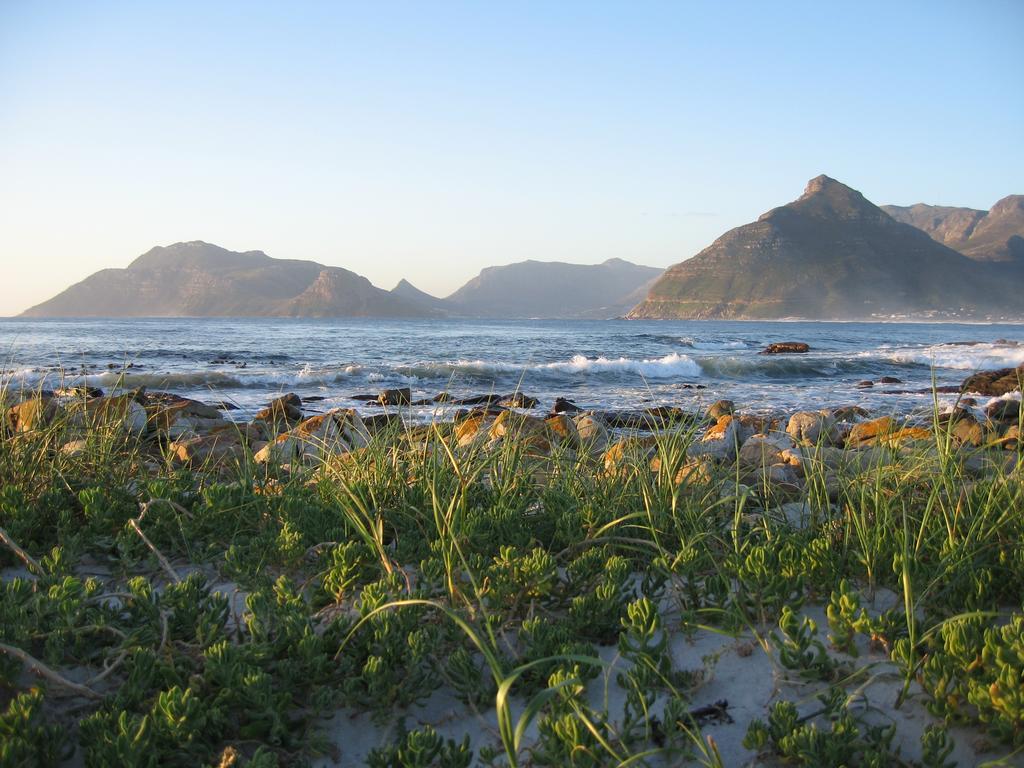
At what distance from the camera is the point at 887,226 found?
122m

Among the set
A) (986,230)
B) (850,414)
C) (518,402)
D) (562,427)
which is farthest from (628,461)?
(986,230)

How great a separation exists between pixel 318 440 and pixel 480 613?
2269 millimetres

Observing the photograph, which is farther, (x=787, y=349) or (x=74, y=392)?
(x=787, y=349)

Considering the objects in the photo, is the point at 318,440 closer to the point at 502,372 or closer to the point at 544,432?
the point at 544,432

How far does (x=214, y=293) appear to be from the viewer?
103 metres

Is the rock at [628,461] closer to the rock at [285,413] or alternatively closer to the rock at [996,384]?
the rock at [285,413]

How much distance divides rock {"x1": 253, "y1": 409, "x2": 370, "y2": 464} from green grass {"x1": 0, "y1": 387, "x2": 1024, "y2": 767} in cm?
37

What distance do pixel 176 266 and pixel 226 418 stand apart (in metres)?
122

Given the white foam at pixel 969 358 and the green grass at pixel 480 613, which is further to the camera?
the white foam at pixel 969 358

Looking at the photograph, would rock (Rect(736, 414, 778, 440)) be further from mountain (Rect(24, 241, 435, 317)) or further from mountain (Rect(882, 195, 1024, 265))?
mountain (Rect(882, 195, 1024, 265))

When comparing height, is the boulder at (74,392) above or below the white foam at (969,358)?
above

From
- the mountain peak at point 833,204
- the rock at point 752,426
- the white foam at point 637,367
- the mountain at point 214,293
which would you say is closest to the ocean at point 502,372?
the white foam at point 637,367

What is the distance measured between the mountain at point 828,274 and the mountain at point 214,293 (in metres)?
47.1

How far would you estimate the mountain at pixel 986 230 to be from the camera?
12169 centimetres
